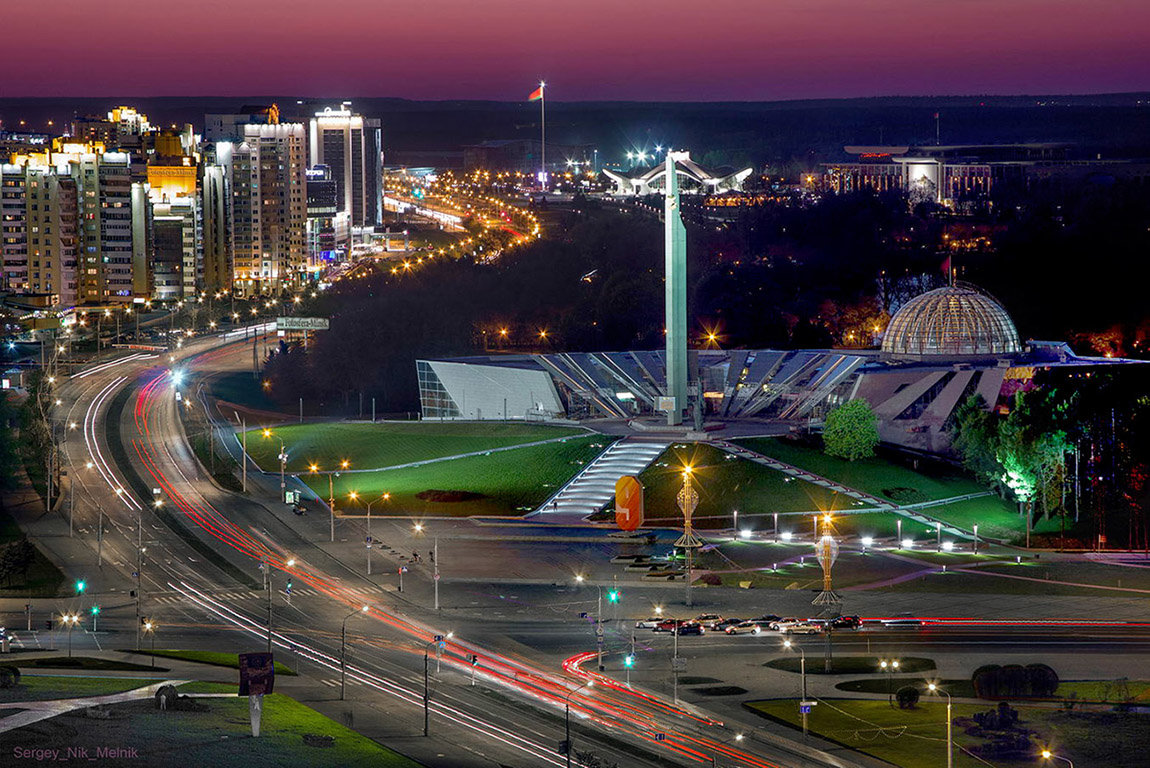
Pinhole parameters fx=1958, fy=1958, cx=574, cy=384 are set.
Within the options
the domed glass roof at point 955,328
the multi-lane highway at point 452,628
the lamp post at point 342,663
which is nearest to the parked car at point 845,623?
the multi-lane highway at point 452,628

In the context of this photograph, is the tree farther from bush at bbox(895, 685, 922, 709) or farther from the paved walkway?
the paved walkway

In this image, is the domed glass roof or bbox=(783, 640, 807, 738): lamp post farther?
the domed glass roof

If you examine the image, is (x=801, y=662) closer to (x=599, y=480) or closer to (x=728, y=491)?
(x=728, y=491)

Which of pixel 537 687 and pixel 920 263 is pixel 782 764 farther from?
pixel 920 263

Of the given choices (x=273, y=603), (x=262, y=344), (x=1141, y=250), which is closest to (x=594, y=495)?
(x=273, y=603)

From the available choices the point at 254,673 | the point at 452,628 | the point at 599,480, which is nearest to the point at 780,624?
the point at 452,628

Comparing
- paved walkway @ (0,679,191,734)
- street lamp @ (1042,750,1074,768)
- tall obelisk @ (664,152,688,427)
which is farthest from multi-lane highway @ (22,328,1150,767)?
tall obelisk @ (664,152,688,427)

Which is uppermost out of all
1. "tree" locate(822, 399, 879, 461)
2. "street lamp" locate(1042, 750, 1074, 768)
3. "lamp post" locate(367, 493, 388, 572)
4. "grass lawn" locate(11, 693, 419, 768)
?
"tree" locate(822, 399, 879, 461)
